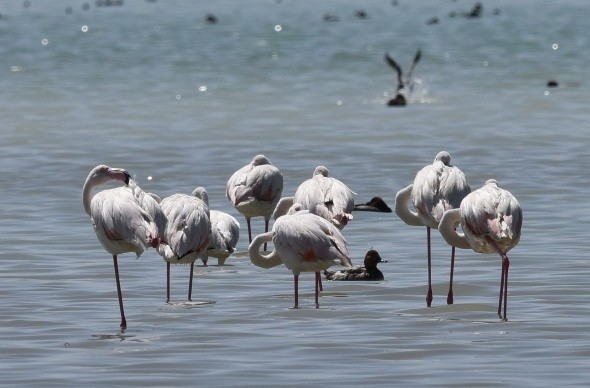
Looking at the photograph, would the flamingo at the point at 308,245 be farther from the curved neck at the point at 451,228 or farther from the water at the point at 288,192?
the curved neck at the point at 451,228

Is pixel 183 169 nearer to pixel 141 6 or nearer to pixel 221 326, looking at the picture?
pixel 221 326

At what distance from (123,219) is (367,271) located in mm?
2573

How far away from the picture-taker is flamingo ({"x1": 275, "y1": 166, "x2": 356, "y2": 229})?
12664 millimetres

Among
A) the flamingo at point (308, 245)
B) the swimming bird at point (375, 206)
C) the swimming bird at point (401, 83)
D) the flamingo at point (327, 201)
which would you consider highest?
the swimming bird at point (401, 83)

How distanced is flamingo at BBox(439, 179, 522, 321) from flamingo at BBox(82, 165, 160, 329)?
211cm

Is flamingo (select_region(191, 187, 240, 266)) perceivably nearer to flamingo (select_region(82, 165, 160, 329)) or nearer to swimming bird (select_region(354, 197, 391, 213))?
flamingo (select_region(82, 165, 160, 329))

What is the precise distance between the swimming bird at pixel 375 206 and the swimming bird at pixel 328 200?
3.56m

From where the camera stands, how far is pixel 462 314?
36.8ft

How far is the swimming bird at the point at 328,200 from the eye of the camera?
12.7m

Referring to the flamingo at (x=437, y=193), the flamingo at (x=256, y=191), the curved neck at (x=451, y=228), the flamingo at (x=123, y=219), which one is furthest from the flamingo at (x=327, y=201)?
the flamingo at (x=123, y=219)

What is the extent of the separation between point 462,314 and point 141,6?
302 ft

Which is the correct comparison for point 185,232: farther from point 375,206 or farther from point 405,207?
point 375,206

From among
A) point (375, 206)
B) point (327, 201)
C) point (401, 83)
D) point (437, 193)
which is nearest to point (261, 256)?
point (327, 201)

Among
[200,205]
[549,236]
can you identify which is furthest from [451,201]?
[549,236]
